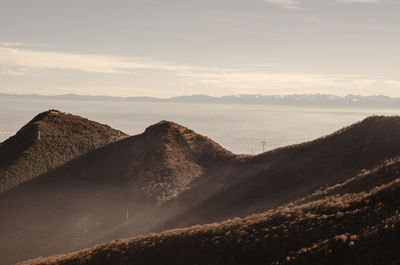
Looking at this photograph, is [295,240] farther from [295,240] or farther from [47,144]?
[47,144]

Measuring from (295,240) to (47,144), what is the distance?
279 feet

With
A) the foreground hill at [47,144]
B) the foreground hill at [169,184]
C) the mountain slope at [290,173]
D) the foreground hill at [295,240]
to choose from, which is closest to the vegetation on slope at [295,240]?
the foreground hill at [295,240]

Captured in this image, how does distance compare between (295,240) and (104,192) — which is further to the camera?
(104,192)

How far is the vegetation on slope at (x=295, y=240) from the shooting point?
56.7 ft

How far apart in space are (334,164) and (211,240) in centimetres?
2792

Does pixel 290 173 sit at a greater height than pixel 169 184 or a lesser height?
greater

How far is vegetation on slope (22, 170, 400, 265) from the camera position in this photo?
56.7 ft

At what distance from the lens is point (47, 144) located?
302 feet

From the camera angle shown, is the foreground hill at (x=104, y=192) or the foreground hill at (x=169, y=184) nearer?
the foreground hill at (x=169, y=184)

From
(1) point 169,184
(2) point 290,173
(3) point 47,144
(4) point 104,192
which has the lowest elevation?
(4) point 104,192

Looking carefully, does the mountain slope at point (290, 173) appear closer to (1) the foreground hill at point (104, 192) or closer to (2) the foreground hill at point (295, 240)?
(1) the foreground hill at point (104, 192)

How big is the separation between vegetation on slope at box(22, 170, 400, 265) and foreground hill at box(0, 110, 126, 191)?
62934 millimetres

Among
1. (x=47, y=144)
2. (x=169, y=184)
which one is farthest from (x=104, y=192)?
(x=47, y=144)

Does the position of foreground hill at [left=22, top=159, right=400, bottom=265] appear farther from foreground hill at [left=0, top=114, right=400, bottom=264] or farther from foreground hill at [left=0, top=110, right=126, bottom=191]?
foreground hill at [left=0, top=110, right=126, bottom=191]
